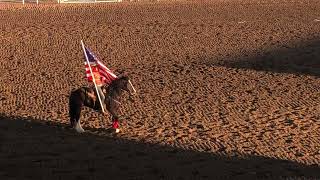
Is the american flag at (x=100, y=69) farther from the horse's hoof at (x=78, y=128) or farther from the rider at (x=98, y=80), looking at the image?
the horse's hoof at (x=78, y=128)

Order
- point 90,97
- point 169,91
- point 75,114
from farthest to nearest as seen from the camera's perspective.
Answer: point 169,91 → point 75,114 → point 90,97

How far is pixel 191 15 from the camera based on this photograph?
2775 centimetres

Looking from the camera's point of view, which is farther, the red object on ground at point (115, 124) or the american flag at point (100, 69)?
the red object on ground at point (115, 124)

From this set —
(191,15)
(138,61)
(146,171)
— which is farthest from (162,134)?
(191,15)

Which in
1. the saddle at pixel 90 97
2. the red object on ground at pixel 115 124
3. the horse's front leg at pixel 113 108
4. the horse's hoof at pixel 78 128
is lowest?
the horse's hoof at pixel 78 128

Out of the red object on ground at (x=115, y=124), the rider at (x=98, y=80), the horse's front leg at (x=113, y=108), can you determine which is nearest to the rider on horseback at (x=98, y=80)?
the rider at (x=98, y=80)

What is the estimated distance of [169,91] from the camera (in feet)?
52.1

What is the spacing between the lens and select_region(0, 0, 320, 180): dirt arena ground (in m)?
10.4

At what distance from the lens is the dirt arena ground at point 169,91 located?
1036 cm

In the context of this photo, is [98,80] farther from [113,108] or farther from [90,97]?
[113,108]

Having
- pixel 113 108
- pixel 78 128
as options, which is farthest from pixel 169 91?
pixel 78 128

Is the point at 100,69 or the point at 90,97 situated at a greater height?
the point at 100,69

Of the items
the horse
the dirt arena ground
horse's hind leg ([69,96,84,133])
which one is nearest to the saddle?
the horse

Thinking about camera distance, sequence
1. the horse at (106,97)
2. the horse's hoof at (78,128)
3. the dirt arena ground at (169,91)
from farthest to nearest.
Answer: the horse's hoof at (78,128)
the horse at (106,97)
the dirt arena ground at (169,91)
